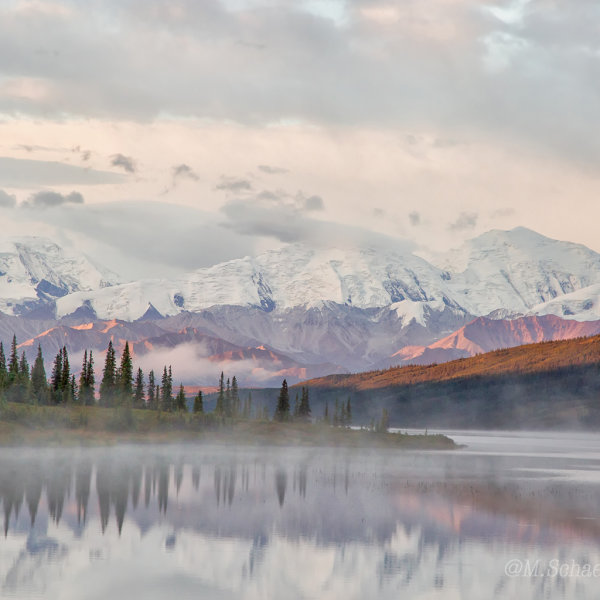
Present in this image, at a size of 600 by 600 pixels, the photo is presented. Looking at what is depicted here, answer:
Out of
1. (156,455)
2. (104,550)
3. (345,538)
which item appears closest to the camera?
(104,550)

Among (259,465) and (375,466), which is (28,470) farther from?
(375,466)

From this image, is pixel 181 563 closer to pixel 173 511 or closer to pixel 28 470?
pixel 173 511

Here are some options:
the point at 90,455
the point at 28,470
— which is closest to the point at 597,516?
the point at 28,470

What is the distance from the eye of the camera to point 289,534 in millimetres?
75312

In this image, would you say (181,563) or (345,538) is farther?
(345,538)

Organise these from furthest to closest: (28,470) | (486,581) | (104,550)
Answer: (28,470), (104,550), (486,581)

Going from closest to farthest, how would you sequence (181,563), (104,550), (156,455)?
1. (181,563)
2. (104,550)
3. (156,455)

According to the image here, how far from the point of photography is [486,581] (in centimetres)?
5797

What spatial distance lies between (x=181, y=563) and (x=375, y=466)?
307 feet

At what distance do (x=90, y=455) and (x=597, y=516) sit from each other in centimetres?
8629

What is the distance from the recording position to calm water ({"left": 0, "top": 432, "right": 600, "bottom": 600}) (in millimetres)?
56625

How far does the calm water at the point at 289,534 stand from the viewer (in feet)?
186

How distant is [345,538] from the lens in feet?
241

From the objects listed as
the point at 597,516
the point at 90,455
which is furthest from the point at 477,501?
the point at 90,455
